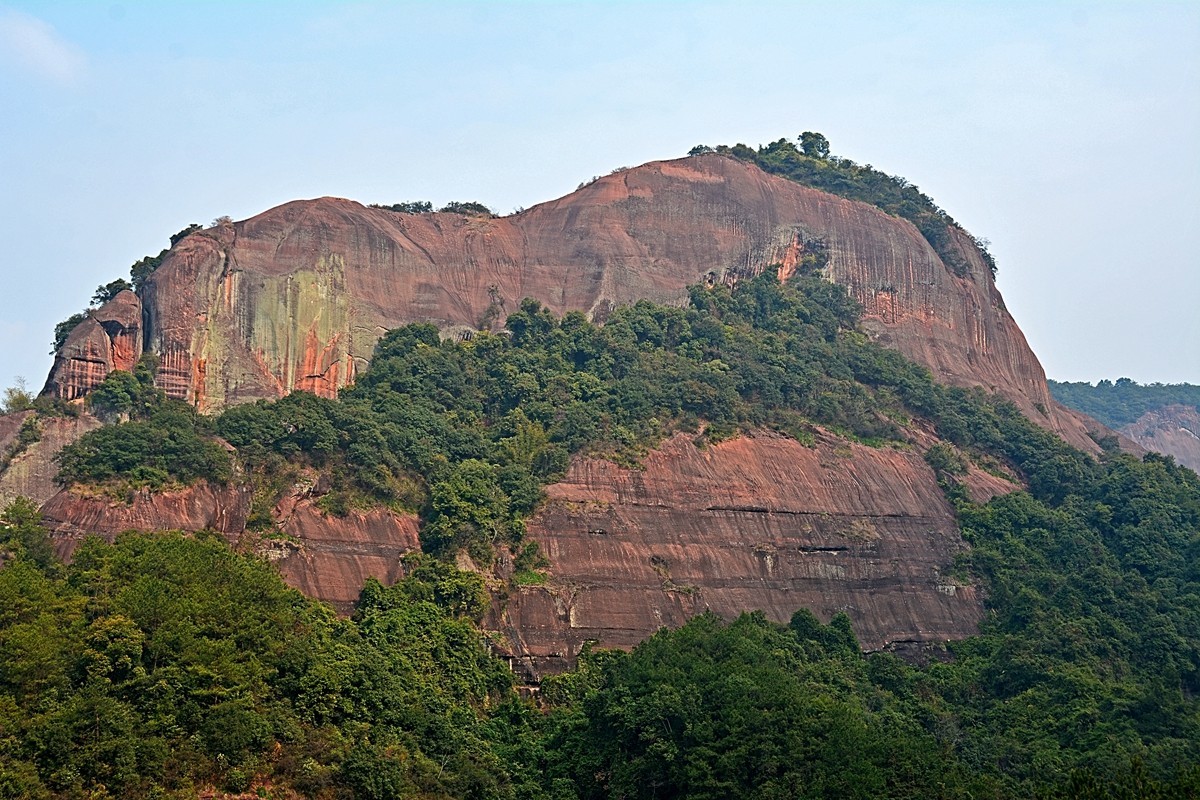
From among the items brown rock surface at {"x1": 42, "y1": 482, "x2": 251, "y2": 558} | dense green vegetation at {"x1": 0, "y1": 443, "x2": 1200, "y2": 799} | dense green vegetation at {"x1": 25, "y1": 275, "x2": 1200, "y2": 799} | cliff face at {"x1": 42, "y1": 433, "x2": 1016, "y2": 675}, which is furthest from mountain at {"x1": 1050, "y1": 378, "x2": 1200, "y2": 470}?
brown rock surface at {"x1": 42, "y1": 482, "x2": 251, "y2": 558}

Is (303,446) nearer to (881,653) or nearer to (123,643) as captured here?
(123,643)

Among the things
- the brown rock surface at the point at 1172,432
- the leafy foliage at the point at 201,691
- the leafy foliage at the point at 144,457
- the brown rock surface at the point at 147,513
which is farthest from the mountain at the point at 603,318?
the brown rock surface at the point at 1172,432

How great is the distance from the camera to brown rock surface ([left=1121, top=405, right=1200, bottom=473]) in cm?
10375

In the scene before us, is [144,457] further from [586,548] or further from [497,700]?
[586,548]

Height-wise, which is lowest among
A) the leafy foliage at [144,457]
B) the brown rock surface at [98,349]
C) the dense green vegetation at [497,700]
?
the dense green vegetation at [497,700]

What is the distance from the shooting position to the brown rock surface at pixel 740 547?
4875 centimetres

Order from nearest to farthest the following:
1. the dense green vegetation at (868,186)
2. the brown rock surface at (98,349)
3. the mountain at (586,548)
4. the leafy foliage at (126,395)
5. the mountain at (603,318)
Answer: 1. the mountain at (586,548)
2. the mountain at (603,318)
3. the leafy foliage at (126,395)
4. the brown rock surface at (98,349)
5. the dense green vegetation at (868,186)

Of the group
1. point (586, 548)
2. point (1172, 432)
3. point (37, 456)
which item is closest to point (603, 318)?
point (586, 548)

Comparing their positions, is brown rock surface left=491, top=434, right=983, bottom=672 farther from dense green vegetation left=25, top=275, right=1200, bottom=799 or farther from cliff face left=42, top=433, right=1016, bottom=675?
dense green vegetation left=25, top=275, right=1200, bottom=799

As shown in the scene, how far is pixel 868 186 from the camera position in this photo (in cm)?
7769

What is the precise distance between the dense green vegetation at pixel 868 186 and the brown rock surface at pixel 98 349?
3165cm

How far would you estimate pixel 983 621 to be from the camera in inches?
2144

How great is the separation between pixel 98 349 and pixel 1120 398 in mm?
85283

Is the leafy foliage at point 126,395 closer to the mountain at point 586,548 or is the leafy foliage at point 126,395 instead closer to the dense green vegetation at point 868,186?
the mountain at point 586,548
